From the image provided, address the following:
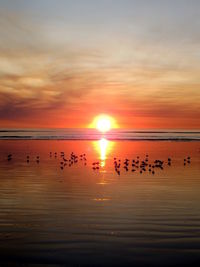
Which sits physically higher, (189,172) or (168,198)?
(189,172)

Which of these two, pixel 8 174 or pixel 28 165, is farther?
pixel 28 165

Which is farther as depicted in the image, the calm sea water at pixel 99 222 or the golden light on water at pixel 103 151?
the golden light on water at pixel 103 151

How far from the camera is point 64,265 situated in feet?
30.0

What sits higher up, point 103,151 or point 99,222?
point 103,151

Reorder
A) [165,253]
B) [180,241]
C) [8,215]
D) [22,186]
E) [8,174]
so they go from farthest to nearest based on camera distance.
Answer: [8,174], [22,186], [8,215], [180,241], [165,253]

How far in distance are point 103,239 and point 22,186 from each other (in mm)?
10660

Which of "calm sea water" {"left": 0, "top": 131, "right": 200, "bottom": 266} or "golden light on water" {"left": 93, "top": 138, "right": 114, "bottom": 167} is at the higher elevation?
"golden light on water" {"left": 93, "top": 138, "right": 114, "bottom": 167}

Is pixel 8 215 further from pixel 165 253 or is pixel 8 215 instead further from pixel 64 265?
pixel 165 253

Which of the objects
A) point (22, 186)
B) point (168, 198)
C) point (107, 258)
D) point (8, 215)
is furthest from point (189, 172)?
point (107, 258)

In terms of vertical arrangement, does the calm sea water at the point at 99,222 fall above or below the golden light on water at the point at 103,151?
below

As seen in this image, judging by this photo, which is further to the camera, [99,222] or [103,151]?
[103,151]

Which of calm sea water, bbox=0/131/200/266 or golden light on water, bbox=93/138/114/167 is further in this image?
golden light on water, bbox=93/138/114/167

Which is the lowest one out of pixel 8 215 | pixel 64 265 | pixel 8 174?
pixel 64 265

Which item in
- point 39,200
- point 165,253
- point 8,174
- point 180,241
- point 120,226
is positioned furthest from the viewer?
point 8,174
